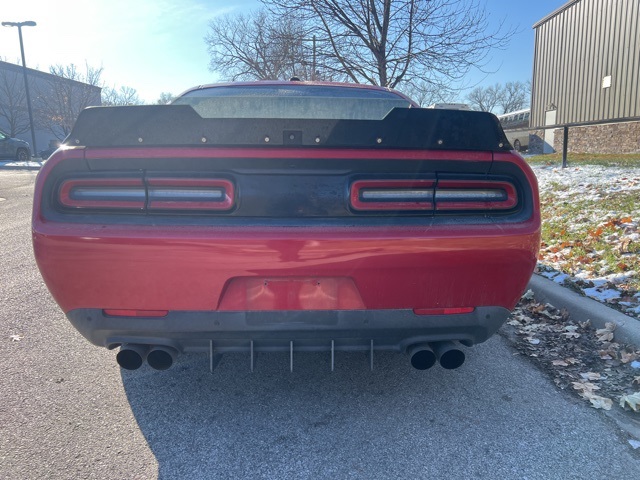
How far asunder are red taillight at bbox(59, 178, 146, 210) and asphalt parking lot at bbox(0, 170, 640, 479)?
1073 millimetres

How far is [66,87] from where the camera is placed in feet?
112

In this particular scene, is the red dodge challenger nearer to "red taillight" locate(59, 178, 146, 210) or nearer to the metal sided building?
"red taillight" locate(59, 178, 146, 210)

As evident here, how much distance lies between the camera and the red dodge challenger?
195cm

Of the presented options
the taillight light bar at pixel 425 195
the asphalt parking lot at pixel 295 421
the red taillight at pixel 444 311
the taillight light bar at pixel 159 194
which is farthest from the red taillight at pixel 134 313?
the red taillight at pixel 444 311

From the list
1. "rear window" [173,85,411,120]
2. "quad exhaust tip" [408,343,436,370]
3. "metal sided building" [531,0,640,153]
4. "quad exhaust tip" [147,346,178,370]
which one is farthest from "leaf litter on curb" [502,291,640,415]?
"metal sided building" [531,0,640,153]

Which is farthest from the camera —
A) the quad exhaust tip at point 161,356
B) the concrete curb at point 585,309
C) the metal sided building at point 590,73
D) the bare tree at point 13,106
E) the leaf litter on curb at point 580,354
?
the bare tree at point 13,106

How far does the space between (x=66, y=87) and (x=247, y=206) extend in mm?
38593

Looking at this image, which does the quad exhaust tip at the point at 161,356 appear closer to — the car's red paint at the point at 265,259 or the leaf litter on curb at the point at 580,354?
the car's red paint at the point at 265,259

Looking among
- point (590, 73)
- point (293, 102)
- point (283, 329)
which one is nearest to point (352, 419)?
point (283, 329)

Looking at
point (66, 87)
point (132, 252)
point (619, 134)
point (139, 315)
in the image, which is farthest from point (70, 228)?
point (66, 87)

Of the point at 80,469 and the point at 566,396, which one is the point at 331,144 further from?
the point at 566,396

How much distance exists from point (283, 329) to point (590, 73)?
78.7 feet

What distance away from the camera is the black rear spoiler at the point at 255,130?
1970mm

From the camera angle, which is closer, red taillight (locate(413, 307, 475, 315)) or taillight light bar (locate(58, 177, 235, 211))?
taillight light bar (locate(58, 177, 235, 211))
